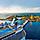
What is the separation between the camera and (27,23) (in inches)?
64.1

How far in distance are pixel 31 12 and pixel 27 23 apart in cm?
22

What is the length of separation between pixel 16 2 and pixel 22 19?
333mm

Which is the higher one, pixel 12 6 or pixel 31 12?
pixel 12 6

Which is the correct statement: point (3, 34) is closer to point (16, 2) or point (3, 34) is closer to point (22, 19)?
point (22, 19)

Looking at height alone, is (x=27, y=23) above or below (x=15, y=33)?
above

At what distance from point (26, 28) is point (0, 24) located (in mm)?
491

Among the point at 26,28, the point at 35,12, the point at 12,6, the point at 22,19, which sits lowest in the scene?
the point at 26,28

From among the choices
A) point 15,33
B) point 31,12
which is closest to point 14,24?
point 15,33

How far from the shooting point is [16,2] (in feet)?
5.09

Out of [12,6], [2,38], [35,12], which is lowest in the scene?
[2,38]

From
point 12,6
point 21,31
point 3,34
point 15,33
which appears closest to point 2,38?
point 3,34

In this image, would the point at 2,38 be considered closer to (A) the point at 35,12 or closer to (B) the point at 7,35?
(B) the point at 7,35

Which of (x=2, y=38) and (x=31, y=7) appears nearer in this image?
(x=2, y=38)

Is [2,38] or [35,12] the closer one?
[2,38]
